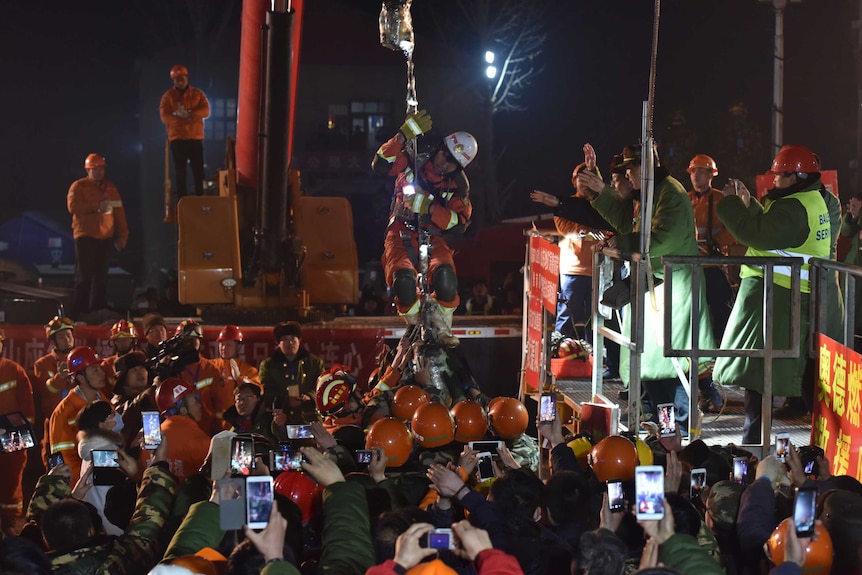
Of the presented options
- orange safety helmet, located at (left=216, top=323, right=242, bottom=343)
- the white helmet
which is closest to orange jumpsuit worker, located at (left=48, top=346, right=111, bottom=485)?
orange safety helmet, located at (left=216, top=323, right=242, bottom=343)

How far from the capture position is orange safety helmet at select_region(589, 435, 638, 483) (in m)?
6.77

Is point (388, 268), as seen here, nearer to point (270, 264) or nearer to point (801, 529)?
point (270, 264)

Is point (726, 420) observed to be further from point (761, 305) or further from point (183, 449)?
point (183, 449)

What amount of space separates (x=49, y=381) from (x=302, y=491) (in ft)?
17.1

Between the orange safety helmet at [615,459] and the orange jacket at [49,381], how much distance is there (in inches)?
236

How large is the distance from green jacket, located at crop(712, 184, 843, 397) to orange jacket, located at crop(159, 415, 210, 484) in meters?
3.94

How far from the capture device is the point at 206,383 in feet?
33.5

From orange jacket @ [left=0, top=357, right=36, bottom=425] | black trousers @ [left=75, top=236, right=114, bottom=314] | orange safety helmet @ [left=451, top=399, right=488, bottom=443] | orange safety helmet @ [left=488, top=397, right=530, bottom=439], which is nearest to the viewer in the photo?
orange safety helmet @ [left=451, top=399, right=488, bottom=443]

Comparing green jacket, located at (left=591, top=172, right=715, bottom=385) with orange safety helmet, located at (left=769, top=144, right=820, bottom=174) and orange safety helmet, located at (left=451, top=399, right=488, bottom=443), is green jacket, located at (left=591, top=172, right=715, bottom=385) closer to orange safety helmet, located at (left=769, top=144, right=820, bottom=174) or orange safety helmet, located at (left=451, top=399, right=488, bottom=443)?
orange safety helmet, located at (left=769, top=144, right=820, bottom=174)

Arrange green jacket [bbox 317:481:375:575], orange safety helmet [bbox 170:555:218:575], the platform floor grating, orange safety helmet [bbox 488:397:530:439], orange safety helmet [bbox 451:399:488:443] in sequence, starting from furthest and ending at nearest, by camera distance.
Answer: orange safety helmet [bbox 488:397:530:439] → orange safety helmet [bbox 451:399:488:443] → the platform floor grating → green jacket [bbox 317:481:375:575] → orange safety helmet [bbox 170:555:218:575]

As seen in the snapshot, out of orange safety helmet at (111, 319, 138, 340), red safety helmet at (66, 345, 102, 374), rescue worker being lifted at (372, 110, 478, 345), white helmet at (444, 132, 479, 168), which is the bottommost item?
red safety helmet at (66, 345, 102, 374)

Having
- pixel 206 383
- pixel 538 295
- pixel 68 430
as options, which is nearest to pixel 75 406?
pixel 68 430

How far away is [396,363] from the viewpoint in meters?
11.1

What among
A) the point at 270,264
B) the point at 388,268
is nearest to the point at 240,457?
the point at 388,268
